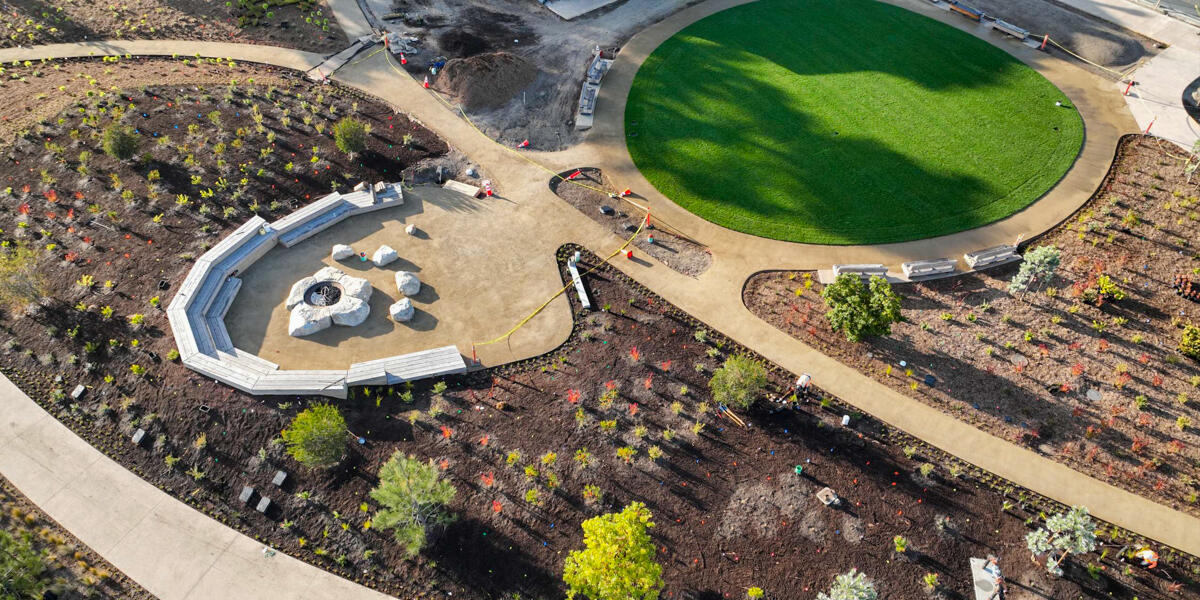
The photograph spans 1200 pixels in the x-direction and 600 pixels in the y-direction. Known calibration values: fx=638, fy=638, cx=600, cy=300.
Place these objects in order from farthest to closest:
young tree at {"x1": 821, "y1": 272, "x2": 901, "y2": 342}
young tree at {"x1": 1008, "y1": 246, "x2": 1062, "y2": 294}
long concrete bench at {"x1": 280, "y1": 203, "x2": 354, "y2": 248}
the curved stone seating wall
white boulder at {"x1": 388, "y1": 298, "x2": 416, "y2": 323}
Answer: long concrete bench at {"x1": 280, "y1": 203, "x2": 354, "y2": 248}, young tree at {"x1": 1008, "y1": 246, "x2": 1062, "y2": 294}, white boulder at {"x1": 388, "y1": 298, "x2": 416, "y2": 323}, young tree at {"x1": 821, "y1": 272, "x2": 901, "y2": 342}, the curved stone seating wall

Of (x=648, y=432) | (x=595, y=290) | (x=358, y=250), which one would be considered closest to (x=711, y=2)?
(x=595, y=290)

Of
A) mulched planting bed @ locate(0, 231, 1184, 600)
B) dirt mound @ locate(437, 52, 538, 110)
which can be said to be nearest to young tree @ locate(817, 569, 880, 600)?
mulched planting bed @ locate(0, 231, 1184, 600)

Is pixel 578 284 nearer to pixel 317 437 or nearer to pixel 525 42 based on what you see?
pixel 317 437

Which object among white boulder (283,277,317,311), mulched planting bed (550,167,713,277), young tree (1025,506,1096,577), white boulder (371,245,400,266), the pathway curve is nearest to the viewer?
young tree (1025,506,1096,577)

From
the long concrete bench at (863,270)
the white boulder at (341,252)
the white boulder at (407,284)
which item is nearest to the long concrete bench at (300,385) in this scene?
the white boulder at (407,284)

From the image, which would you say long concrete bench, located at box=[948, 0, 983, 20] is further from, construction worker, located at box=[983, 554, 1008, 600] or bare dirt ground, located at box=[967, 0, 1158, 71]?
construction worker, located at box=[983, 554, 1008, 600]

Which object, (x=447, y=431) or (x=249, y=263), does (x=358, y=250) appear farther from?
(x=447, y=431)

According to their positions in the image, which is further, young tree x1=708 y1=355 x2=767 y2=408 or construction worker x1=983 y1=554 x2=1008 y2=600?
young tree x1=708 y1=355 x2=767 y2=408

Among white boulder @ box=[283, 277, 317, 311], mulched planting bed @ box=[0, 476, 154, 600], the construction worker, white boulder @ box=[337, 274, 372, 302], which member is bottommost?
mulched planting bed @ box=[0, 476, 154, 600]

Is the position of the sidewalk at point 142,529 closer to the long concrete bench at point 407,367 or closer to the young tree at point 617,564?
the long concrete bench at point 407,367
